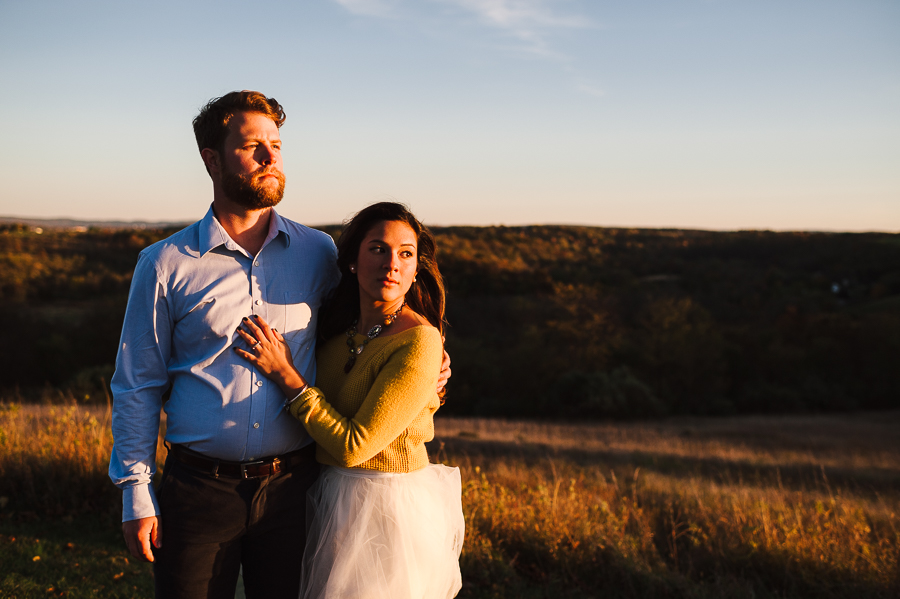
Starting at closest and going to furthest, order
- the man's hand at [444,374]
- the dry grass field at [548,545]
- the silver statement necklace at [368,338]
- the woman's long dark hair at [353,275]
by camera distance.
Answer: the silver statement necklace at [368,338], the woman's long dark hair at [353,275], the man's hand at [444,374], the dry grass field at [548,545]

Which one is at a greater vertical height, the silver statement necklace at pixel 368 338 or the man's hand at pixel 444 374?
the silver statement necklace at pixel 368 338

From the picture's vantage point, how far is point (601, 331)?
41250 millimetres

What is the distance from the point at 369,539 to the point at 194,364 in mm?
917

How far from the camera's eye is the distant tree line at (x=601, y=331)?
1276 inches

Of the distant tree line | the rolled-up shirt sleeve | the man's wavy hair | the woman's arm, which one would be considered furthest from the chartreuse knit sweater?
the distant tree line

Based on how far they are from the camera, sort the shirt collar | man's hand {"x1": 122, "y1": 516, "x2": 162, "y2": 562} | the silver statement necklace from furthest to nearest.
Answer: the silver statement necklace < the shirt collar < man's hand {"x1": 122, "y1": 516, "x2": 162, "y2": 562}

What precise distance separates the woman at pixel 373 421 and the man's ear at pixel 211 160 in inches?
21.6

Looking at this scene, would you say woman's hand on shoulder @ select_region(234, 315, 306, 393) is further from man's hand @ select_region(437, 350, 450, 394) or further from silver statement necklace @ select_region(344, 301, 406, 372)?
man's hand @ select_region(437, 350, 450, 394)

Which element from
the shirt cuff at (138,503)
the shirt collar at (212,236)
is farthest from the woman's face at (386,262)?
the shirt cuff at (138,503)

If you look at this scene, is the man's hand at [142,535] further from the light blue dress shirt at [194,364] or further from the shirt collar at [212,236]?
the shirt collar at [212,236]

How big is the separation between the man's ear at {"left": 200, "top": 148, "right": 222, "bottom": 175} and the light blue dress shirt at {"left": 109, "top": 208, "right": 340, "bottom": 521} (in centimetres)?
19

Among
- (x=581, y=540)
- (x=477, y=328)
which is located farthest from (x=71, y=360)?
(x=581, y=540)

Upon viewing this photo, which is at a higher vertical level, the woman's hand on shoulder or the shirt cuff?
the woman's hand on shoulder

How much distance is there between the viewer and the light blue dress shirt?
2.23m
